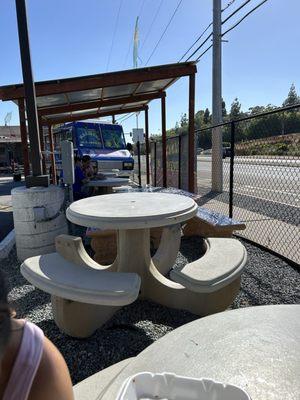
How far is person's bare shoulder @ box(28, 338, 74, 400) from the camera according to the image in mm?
904

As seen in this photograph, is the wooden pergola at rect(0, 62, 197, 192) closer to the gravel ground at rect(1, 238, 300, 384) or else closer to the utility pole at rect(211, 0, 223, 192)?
the utility pole at rect(211, 0, 223, 192)

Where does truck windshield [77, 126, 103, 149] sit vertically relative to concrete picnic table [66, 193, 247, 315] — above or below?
above

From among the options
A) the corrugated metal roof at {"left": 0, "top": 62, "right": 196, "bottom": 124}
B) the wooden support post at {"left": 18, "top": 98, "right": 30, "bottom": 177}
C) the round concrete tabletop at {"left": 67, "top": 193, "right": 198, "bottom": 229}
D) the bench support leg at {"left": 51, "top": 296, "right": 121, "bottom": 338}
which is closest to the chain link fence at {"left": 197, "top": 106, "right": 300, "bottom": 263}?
the corrugated metal roof at {"left": 0, "top": 62, "right": 196, "bottom": 124}

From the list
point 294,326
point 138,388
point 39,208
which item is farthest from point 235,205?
point 138,388

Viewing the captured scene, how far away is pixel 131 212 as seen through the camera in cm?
322

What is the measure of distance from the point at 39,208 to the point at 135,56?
24.4m

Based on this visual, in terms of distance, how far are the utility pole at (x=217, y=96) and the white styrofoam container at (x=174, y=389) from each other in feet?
38.5

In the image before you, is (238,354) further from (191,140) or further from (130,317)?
(191,140)

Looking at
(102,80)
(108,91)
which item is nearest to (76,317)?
(102,80)

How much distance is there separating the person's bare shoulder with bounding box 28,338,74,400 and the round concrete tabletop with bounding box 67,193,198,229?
203 cm

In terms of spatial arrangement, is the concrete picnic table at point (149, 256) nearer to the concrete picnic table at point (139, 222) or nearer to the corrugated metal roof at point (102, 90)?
the concrete picnic table at point (139, 222)

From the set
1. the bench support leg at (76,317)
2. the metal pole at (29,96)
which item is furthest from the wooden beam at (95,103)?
the bench support leg at (76,317)

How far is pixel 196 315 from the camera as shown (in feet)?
11.1

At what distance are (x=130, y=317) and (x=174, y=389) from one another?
7.61 ft
